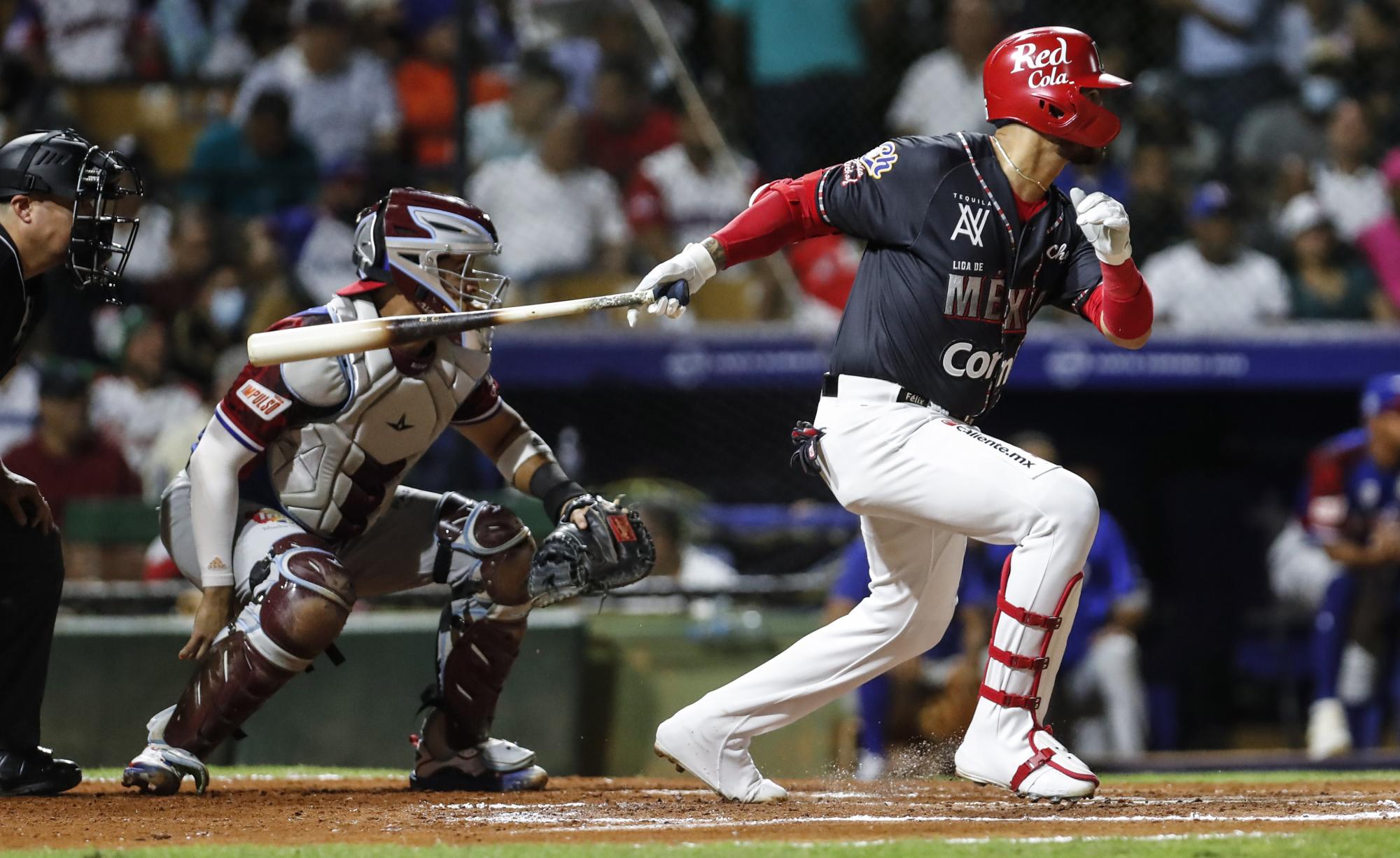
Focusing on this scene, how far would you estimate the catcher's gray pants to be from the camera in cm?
468

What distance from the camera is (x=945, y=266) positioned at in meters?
4.16

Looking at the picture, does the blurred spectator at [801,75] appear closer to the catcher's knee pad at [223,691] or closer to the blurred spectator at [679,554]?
the blurred spectator at [679,554]

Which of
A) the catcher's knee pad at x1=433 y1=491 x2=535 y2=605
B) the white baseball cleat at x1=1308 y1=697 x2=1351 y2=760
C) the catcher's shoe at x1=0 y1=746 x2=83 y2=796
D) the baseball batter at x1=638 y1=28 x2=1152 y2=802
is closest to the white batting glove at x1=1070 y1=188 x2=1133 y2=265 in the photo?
the baseball batter at x1=638 y1=28 x2=1152 y2=802

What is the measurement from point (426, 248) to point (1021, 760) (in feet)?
6.48

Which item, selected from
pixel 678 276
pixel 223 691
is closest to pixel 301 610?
pixel 223 691

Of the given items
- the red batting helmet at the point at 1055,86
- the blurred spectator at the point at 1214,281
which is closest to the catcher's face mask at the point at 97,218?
the red batting helmet at the point at 1055,86

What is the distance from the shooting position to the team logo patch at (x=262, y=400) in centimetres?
450

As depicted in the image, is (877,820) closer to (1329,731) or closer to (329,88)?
(1329,731)

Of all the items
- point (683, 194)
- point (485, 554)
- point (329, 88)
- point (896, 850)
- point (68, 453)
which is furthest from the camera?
point (329, 88)

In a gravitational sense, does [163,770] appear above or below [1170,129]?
below

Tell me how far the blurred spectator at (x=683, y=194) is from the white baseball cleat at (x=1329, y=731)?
3480mm

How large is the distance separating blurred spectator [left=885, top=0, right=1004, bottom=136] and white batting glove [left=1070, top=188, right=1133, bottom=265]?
5.01m

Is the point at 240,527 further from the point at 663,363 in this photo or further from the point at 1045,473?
the point at 663,363

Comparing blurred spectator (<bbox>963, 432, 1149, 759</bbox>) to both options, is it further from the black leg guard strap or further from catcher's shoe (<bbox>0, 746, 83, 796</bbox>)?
catcher's shoe (<bbox>0, 746, 83, 796</bbox>)
